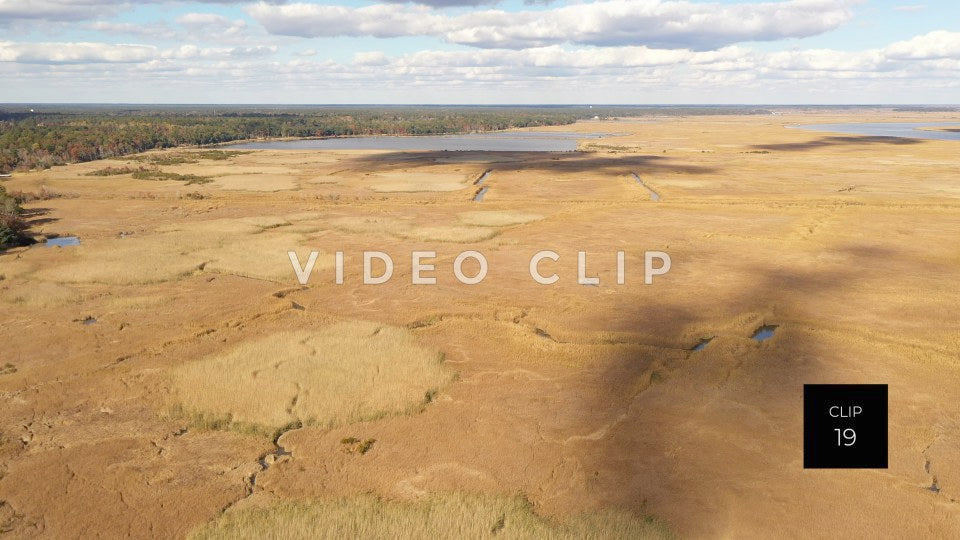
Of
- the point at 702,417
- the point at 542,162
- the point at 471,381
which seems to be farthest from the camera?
the point at 542,162

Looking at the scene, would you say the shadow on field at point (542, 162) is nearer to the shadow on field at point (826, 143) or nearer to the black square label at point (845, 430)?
the shadow on field at point (826, 143)

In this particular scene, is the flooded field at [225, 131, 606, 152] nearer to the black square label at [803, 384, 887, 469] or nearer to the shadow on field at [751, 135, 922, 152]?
the shadow on field at [751, 135, 922, 152]

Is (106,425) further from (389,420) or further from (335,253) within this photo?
(335,253)

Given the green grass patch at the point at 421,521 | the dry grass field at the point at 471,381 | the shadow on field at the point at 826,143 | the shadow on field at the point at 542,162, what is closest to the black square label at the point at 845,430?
the dry grass field at the point at 471,381

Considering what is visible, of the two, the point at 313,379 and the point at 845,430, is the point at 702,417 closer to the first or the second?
the point at 845,430

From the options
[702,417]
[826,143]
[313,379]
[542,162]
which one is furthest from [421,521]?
[826,143]

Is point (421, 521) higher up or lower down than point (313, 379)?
lower down
